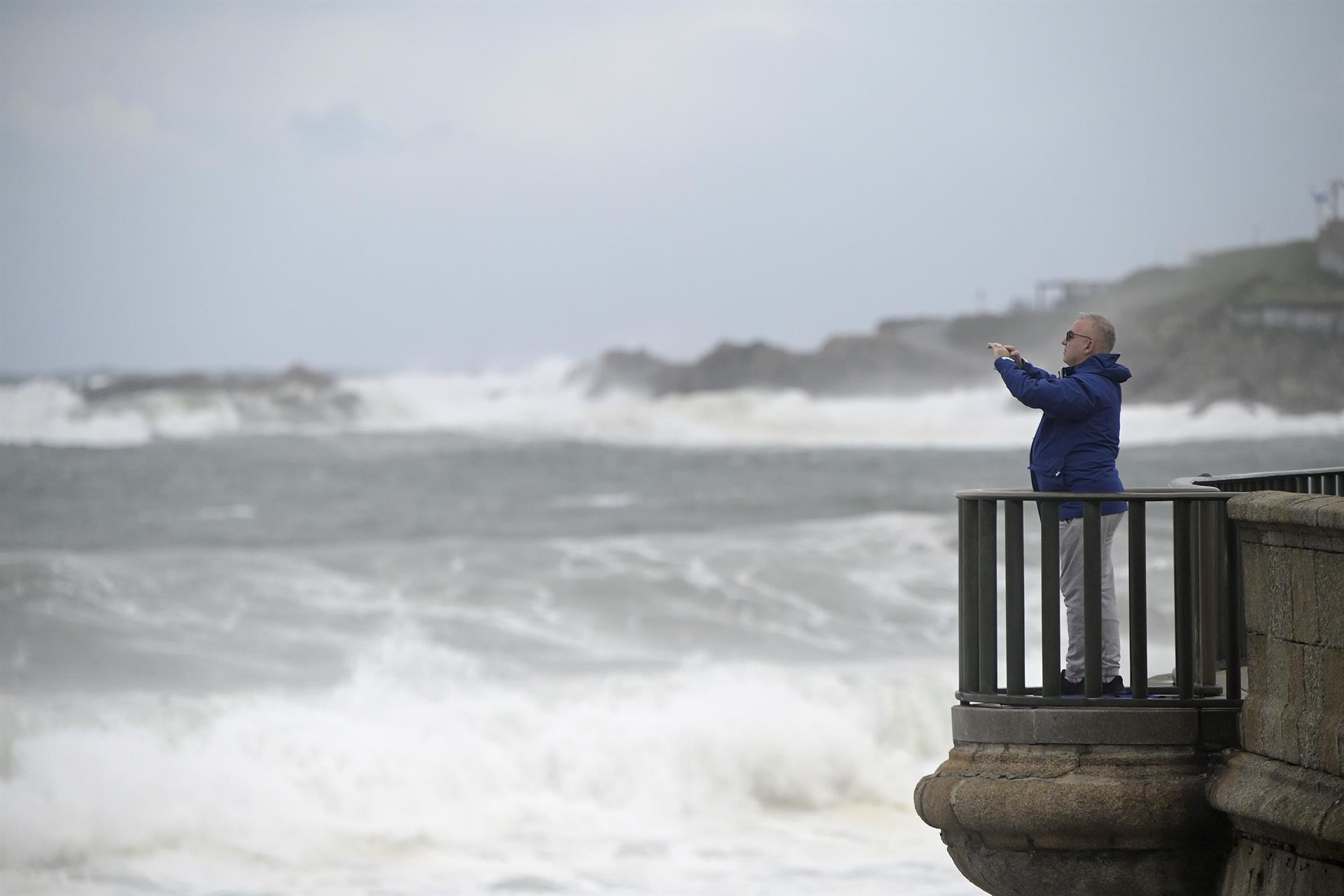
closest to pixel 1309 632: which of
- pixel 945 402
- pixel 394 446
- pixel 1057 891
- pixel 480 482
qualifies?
pixel 1057 891

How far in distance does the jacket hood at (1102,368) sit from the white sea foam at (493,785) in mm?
7985

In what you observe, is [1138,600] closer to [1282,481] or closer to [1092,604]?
[1092,604]

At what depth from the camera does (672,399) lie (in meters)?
77.2

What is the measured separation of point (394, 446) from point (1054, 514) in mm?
61797

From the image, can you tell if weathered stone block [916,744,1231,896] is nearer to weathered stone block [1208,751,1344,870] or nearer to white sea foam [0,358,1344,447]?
weathered stone block [1208,751,1344,870]

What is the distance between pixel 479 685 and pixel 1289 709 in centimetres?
1751

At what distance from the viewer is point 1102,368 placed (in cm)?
595

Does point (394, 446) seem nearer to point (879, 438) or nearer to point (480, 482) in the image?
point (480, 482)

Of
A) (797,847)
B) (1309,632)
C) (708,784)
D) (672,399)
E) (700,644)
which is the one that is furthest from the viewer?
(672,399)

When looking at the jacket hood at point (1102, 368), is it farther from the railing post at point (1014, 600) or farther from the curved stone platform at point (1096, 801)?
the curved stone platform at point (1096, 801)

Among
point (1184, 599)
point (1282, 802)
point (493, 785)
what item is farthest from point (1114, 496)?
point (493, 785)

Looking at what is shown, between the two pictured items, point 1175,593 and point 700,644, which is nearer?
point 1175,593

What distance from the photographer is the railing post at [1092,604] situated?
18.5ft

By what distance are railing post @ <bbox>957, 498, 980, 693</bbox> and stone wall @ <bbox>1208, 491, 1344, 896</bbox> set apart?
33.9 inches
